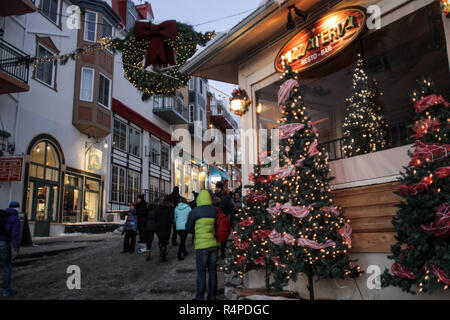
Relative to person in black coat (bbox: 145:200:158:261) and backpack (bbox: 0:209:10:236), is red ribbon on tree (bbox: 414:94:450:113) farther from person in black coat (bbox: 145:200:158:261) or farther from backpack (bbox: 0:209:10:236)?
person in black coat (bbox: 145:200:158:261)

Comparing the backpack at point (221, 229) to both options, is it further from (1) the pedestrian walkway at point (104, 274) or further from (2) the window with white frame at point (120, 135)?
(2) the window with white frame at point (120, 135)

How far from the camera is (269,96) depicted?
9547mm

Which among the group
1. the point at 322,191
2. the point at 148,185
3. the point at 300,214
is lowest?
the point at 300,214

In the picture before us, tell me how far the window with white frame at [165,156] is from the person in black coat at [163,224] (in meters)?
19.7

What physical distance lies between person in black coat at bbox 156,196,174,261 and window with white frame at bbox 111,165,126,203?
12.8 metres

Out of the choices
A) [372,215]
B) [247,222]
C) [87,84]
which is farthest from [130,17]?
[372,215]

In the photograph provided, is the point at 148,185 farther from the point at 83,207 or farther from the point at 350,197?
the point at 350,197

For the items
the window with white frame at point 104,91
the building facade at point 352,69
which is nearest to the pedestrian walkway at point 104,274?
the building facade at point 352,69

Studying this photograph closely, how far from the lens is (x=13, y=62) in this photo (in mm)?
13719

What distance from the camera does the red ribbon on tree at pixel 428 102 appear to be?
4684mm

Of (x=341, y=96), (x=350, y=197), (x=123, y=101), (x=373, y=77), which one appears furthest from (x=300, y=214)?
(x=123, y=101)

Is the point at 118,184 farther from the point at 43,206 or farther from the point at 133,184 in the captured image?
the point at 43,206

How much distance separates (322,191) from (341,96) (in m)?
6.55

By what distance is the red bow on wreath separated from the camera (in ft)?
25.6
